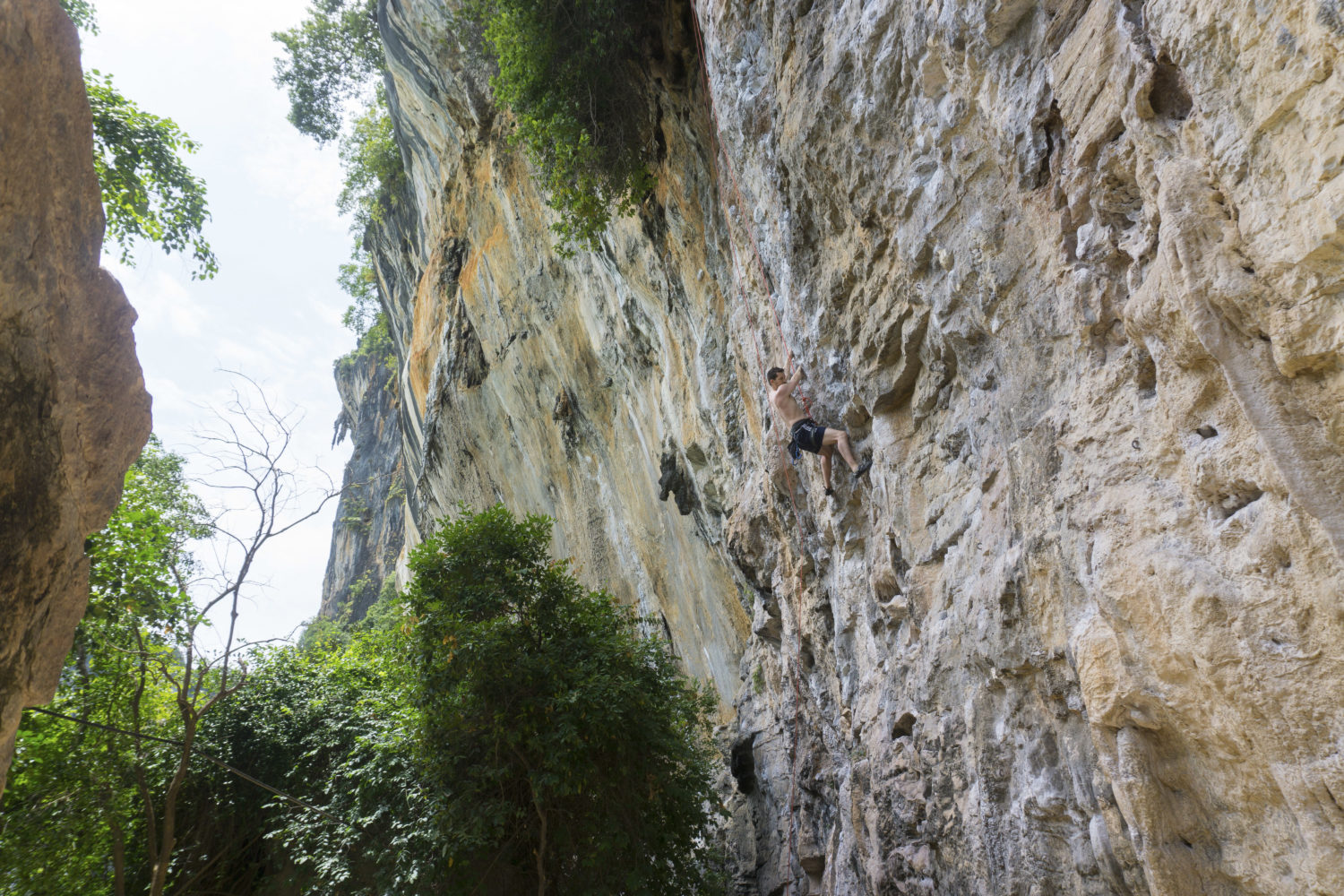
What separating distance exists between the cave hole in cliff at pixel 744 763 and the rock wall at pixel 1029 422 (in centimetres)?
16

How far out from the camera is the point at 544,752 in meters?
7.07

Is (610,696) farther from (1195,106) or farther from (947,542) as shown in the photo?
(1195,106)

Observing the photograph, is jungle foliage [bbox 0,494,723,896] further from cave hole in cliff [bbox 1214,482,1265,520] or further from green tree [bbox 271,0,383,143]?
green tree [bbox 271,0,383,143]

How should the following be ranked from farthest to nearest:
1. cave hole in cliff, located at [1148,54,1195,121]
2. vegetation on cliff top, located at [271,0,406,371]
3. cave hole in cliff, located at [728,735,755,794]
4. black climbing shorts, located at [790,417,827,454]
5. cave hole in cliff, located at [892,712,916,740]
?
vegetation on cliff top, located at [271,0,406,371] < cave hole in cliff, located at [728,735,755,794] < black climbing shorts, located at [790,417,827,454] < cave hole in cliff, located at [892,712,916,740] < cave hole in cliff, located at [1148,54,1195,121]

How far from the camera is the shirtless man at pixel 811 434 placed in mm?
5656

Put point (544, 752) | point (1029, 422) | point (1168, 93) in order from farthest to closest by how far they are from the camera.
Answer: point (544, 752), point (1029, 422), point (1168, 93)

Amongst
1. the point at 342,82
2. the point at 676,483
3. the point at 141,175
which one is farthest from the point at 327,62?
the point at 676,483

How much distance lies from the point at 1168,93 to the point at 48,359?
508 cm

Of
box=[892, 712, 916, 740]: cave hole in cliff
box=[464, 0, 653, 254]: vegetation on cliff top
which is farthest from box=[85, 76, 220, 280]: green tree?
box=[892, 712, 916, 740]: cave hole in cliff

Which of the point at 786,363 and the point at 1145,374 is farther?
the point at 786,363

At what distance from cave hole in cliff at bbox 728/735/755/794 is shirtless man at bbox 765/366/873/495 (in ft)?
14.5

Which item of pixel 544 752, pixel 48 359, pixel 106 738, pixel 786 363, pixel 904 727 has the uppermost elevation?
pixel 786 363

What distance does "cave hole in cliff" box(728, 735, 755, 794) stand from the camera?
9.08m

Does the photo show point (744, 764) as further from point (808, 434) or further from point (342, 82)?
point (342, 82)
